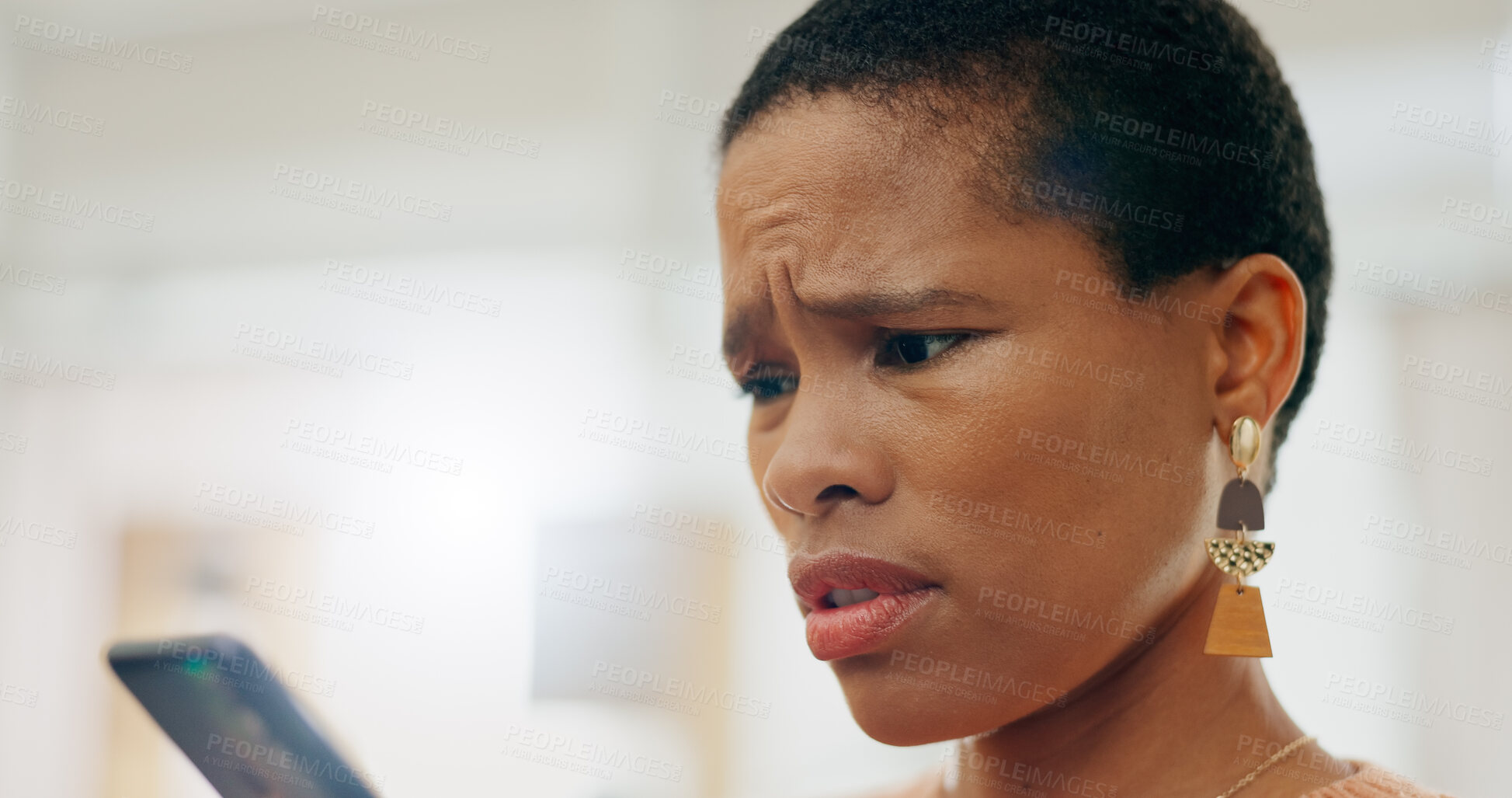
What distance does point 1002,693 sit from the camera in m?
0.80

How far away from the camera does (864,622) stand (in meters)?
0.80

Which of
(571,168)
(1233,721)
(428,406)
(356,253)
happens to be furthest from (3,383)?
(1233,721)

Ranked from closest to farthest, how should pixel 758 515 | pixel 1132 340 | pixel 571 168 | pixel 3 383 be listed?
pixel 1132 340 < pixel 758 515 < pixel 571 168 < pixel 3 383

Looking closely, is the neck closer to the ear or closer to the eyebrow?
the ear

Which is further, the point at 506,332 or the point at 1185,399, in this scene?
the point at 506,332

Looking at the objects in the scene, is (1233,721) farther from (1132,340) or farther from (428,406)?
(428,406)

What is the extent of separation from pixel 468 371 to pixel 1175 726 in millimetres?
1549

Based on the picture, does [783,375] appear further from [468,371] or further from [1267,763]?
[468,371]

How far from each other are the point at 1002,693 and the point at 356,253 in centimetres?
180

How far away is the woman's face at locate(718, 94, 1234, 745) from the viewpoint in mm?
773

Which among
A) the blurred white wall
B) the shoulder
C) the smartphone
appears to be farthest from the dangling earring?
the blurred white wall

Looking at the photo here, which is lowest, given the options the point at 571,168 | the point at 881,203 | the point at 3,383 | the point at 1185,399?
the point at 1185,399

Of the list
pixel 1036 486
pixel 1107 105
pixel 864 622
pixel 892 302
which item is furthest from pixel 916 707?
pixel 1107 105

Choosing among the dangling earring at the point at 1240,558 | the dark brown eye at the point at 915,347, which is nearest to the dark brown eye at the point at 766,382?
the dark brown eye at the point at 915,347
